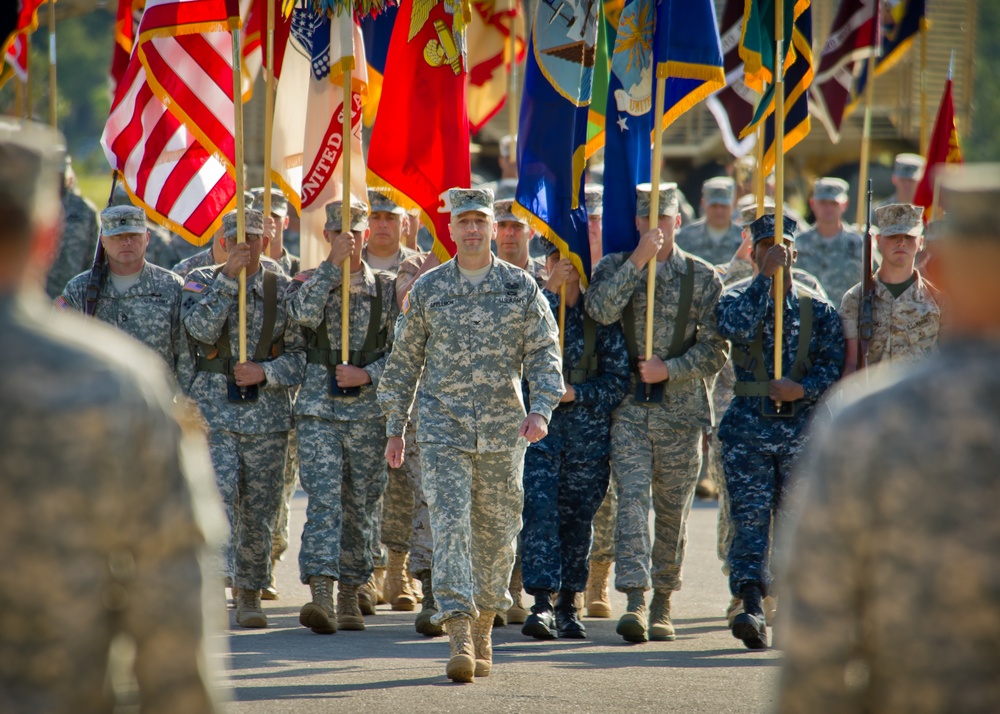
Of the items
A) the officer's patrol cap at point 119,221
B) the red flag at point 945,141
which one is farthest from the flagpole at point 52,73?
the red flag at point 945,141

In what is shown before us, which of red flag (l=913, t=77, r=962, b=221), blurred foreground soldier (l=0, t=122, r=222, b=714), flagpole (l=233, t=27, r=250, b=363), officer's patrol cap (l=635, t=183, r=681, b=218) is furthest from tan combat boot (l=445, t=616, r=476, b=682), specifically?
red flag (l=913, t=77, r=962, b=221)

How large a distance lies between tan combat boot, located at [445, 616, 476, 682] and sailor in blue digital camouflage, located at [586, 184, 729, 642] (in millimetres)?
1537

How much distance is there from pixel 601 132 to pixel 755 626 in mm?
4098

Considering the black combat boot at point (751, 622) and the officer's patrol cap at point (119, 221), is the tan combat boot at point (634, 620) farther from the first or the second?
the officer's patrol cap at point (119, 221)

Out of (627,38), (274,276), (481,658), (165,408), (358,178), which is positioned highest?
(627,38)

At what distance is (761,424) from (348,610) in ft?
8.58

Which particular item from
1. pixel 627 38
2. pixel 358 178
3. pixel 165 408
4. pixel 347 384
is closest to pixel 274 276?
pixel 347 384

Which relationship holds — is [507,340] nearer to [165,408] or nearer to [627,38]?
[627,38]

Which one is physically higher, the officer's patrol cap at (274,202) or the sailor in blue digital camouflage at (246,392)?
the officer's patrol cap at (274,202)

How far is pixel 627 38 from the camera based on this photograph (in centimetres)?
980

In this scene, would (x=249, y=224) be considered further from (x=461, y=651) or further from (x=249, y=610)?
(x=461, y=651)

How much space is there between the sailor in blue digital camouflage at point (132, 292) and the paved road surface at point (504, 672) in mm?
1759

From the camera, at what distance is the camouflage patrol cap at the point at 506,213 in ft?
31.0

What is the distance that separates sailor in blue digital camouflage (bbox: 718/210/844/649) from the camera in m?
8.33
